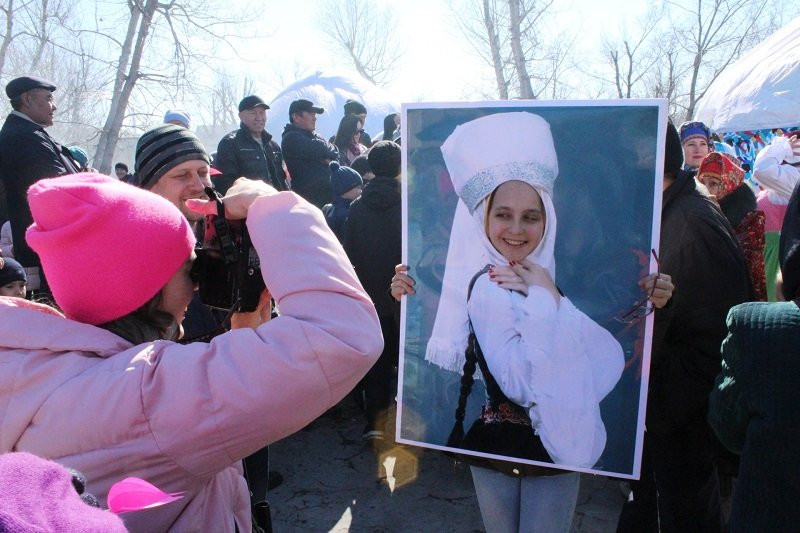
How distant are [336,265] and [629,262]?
1137 mm

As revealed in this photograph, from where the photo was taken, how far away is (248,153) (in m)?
5.22

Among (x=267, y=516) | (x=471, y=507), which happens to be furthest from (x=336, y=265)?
(x=471, y=507)

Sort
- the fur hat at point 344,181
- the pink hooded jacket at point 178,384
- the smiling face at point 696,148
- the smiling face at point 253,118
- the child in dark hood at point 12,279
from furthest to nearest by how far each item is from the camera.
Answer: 1. the smiling face at point 253,118
2. the fur hat at point 344,181
3. the smiling face at point 696,148
4. the child in dark hood at point 12,279
5. the pink hooded jacket at point 178,384

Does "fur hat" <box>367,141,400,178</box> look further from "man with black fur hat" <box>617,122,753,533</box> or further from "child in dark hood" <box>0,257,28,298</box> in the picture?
"child in dark hood" <box>0,257,28,298</box>

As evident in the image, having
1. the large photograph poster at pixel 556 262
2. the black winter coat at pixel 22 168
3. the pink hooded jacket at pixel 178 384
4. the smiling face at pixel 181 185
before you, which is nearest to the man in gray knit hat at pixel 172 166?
the smiling face at pixel 181 185

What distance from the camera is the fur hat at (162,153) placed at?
221 centimetres

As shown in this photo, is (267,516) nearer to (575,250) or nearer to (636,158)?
(575,250)

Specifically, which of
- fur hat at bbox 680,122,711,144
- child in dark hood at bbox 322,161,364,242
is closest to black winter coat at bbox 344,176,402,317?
child in dark hood at bbox 322,161,364,242

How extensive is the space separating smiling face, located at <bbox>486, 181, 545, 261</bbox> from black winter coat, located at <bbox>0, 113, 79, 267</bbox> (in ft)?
10.4

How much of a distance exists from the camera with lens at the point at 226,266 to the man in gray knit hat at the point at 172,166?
98 cm

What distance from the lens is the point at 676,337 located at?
2234 millimetres

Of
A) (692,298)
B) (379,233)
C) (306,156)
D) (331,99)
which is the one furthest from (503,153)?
(331,99)

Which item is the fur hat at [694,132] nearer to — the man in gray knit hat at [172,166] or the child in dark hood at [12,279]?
the man in gray knit hat at [172,166]

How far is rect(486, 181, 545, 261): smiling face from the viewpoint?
1858 millimetres
